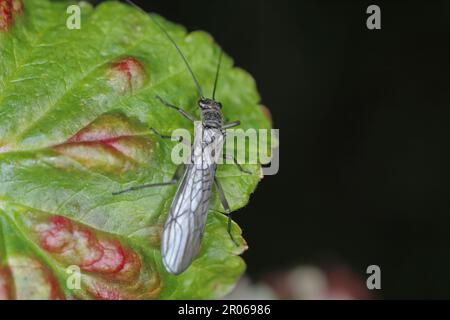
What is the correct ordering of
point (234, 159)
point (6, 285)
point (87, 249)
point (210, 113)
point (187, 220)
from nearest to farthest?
point (6, 285) < point (87, 249) < point (187, 220) < point (234, 159) < point (210, 113)

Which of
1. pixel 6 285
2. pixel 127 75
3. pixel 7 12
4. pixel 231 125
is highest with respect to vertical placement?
pixel 7 12

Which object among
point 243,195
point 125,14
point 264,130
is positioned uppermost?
point 125,14

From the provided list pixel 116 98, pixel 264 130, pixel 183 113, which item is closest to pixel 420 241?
pixel 264 130

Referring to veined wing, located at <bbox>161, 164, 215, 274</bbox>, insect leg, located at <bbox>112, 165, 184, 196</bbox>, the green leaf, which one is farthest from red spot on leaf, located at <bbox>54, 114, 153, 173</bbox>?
veined wing, located at <bbox>161, 164, 215, 274</bbox>

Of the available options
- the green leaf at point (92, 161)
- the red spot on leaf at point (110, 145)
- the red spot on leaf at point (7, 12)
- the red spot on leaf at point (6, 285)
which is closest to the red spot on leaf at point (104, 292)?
the green leaf at point (92, 161)

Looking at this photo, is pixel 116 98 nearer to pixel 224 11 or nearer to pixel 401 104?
pixel 224 11

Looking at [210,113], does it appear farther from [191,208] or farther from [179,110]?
[191,208]

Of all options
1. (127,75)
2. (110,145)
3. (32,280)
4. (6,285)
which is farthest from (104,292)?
(127,75)
